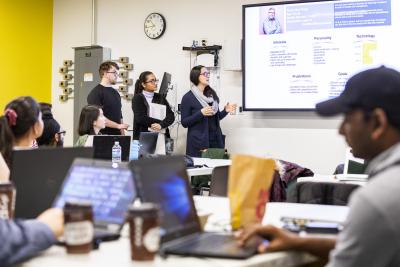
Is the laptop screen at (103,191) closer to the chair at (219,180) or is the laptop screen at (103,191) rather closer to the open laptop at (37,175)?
the open laptop at (37,175)

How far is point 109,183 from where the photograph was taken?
5.68ft

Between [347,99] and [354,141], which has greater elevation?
[347,99]

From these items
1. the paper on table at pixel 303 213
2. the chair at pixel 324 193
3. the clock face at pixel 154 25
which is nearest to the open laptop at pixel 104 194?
the paper on table at pixel 303 213

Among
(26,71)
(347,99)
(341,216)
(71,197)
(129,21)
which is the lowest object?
(341,216)

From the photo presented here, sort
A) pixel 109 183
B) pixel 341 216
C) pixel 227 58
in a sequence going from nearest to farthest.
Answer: pixel 109 183 < pixel 341 216 < pixel 227 58

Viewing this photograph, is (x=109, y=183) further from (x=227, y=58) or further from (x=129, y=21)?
(x=129, y=21)

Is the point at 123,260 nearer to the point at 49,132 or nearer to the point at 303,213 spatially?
the point at 303,213

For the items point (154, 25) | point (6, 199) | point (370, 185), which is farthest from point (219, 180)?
point (154, 25)

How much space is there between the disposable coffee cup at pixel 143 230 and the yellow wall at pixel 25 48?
7.19 m

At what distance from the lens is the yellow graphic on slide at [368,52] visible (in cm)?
611

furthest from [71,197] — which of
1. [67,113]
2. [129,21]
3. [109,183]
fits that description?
[67,113]

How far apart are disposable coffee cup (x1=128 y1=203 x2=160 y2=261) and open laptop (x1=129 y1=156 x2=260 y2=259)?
8 centimetres

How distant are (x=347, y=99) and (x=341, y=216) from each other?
825mm

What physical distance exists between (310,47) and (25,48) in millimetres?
4459
